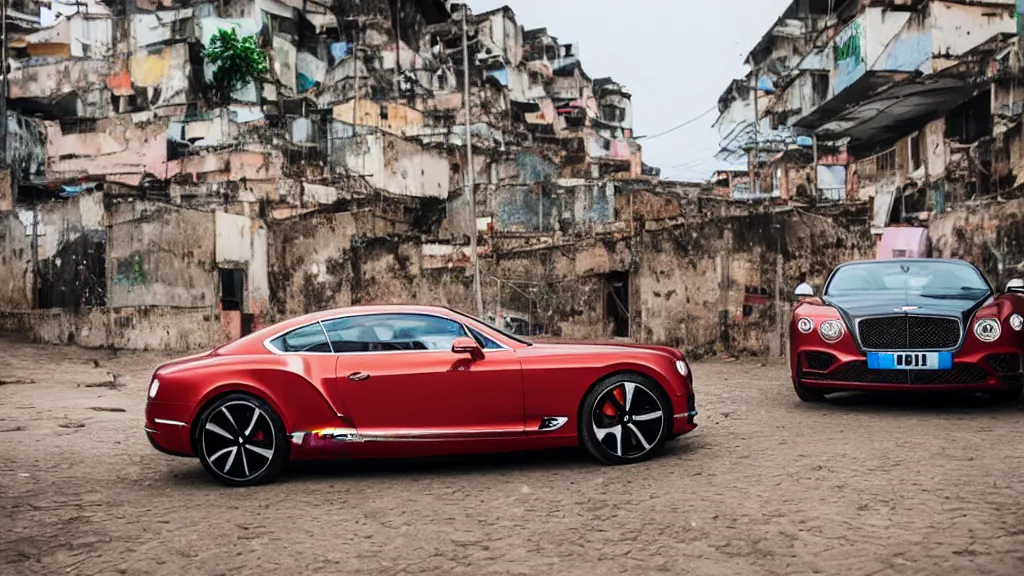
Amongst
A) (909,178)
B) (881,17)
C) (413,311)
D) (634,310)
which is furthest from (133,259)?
(881,17)

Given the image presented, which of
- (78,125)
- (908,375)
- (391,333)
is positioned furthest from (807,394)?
(78,125)

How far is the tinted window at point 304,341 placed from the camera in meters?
6.49

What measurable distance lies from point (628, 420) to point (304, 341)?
249 cm

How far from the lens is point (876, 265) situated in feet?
32.6

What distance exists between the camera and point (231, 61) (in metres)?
55.7

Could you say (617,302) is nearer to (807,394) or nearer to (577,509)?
(807,394)

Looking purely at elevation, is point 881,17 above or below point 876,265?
above

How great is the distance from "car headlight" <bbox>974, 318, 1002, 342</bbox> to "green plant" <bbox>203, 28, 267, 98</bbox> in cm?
5433

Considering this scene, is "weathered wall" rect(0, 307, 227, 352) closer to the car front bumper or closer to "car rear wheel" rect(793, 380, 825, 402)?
"car rear wheel" rect(793, 380, 825, 402)

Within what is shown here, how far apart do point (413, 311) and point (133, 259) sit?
793 inches

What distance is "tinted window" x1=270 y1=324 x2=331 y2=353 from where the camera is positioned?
21.3ft

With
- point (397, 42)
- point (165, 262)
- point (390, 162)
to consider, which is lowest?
point (165, 262)

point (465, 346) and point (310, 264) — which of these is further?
point (310, 264)

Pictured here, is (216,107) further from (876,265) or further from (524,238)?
(876,265)
